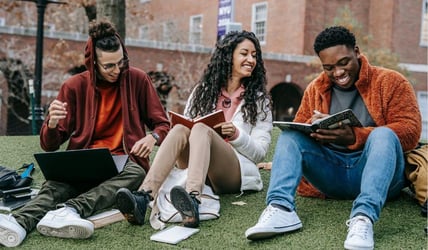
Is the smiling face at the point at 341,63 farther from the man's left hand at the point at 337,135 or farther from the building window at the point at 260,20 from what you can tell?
the building window at the point at 260,20

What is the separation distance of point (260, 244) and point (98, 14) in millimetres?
6489

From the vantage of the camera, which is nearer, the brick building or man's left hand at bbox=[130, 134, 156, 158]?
man's left hand at bbox=[130, 134, 156, 158]

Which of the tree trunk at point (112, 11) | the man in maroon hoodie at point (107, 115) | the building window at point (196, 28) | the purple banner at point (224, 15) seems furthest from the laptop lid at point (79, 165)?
the building window at point (196, 28)

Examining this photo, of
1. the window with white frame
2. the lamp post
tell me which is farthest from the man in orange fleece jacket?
the window with white frame

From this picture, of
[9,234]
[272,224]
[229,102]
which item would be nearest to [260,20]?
[229,102]

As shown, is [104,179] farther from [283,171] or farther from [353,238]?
[353,238]

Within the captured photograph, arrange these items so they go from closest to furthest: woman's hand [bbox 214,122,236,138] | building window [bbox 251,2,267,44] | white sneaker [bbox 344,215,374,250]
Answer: white sneaker [bbox 344,215,374,250] < woman's hand [bbox 214,122,236,138] < building window [bbox 251,2,267,44]

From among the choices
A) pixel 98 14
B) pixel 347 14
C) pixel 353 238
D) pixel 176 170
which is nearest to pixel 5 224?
pixel 176 170

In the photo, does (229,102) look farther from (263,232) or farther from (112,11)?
(112,11)

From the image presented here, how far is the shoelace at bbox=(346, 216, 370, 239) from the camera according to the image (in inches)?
115

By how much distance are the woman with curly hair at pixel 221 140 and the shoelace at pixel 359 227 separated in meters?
0.97

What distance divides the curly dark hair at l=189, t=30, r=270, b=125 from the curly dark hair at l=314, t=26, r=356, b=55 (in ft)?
2.92

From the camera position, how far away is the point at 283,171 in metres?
3.33

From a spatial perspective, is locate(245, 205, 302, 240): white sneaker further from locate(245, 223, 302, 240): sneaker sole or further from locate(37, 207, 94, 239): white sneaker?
locate(37, 207, 94, 239): white sneaker
